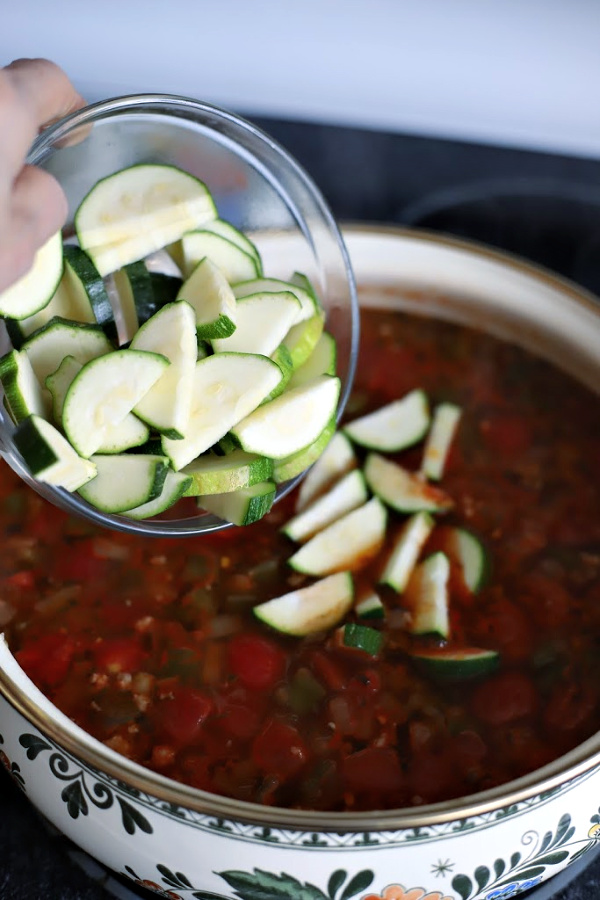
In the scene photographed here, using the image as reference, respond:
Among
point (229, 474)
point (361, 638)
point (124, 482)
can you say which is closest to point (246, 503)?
point (229, 474)

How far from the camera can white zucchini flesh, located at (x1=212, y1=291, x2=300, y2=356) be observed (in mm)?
1368

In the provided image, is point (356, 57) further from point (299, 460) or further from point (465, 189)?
point (299, 460)

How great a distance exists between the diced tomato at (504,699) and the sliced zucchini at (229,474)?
443mm

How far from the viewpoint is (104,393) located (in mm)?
1231

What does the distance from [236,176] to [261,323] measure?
42 centimetres

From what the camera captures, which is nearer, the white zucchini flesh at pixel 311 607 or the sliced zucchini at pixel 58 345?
the sliced zucchini at pixel 58 345

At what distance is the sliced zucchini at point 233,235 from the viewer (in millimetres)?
1495

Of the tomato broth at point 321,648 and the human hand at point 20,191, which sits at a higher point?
the human hand at point 20,191

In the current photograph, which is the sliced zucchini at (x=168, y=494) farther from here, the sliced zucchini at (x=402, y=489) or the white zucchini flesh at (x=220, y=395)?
the sliced zucchini at (x=402, y=489)

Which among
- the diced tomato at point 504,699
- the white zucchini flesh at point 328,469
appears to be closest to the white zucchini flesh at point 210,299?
the white zucchini flesh at point 328,469

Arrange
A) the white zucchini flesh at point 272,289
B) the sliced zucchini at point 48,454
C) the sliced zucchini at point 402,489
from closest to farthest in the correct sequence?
the sliced zucchini at point 48,454 < the white zucchini flesh at point 272,289 < the sliced zucchini at point 402,489

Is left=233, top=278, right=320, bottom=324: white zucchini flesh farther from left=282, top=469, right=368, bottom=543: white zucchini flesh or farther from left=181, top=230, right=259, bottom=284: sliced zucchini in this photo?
left=282, top=469, right=368, bottom=543: white zucchini flesh

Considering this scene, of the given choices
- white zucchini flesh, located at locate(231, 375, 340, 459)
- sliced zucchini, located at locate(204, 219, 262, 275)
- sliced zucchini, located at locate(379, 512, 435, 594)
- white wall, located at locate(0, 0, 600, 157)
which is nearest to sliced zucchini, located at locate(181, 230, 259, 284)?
sliced zucchini, located at locate(204, 219, 262, 275)


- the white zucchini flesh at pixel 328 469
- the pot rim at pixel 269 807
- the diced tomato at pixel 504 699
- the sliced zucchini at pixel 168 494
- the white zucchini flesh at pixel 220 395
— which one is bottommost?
the diced tomato at pixel 504 699
